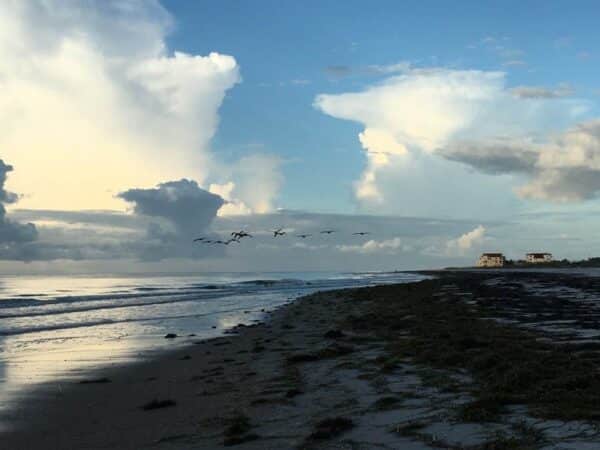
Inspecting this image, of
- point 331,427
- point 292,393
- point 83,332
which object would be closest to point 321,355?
point 292,393

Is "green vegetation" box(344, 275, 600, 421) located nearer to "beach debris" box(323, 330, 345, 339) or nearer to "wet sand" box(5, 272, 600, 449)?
"wet sand" box(5, 272, 600, 449)

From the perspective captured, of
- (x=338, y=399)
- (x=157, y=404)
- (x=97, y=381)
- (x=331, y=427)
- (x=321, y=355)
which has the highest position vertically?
(x=331, y=427)

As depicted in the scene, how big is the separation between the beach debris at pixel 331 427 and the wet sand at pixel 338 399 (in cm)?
2

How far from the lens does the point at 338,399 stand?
11266 millimetres

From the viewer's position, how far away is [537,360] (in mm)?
13094

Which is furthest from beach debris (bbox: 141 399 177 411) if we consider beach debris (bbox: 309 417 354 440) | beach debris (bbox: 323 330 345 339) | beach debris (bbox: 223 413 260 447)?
beach debris (bbox: 323 330 345 339)

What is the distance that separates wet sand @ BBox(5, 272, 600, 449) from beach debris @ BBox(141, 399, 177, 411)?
6 centimetres

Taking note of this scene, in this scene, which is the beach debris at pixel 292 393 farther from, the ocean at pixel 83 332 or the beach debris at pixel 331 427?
the ocean at pixel 83 332

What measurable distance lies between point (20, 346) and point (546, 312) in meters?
23.0

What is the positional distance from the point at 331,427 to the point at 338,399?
2.44 metres

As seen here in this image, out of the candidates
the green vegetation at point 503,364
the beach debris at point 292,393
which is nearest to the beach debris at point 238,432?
the beach debris at point 292,393

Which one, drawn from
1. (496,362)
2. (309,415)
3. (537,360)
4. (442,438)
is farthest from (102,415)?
(537,360)

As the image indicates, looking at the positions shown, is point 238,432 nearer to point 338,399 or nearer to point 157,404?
point 338,399

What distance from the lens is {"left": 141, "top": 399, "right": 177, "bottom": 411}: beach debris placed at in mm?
12016
